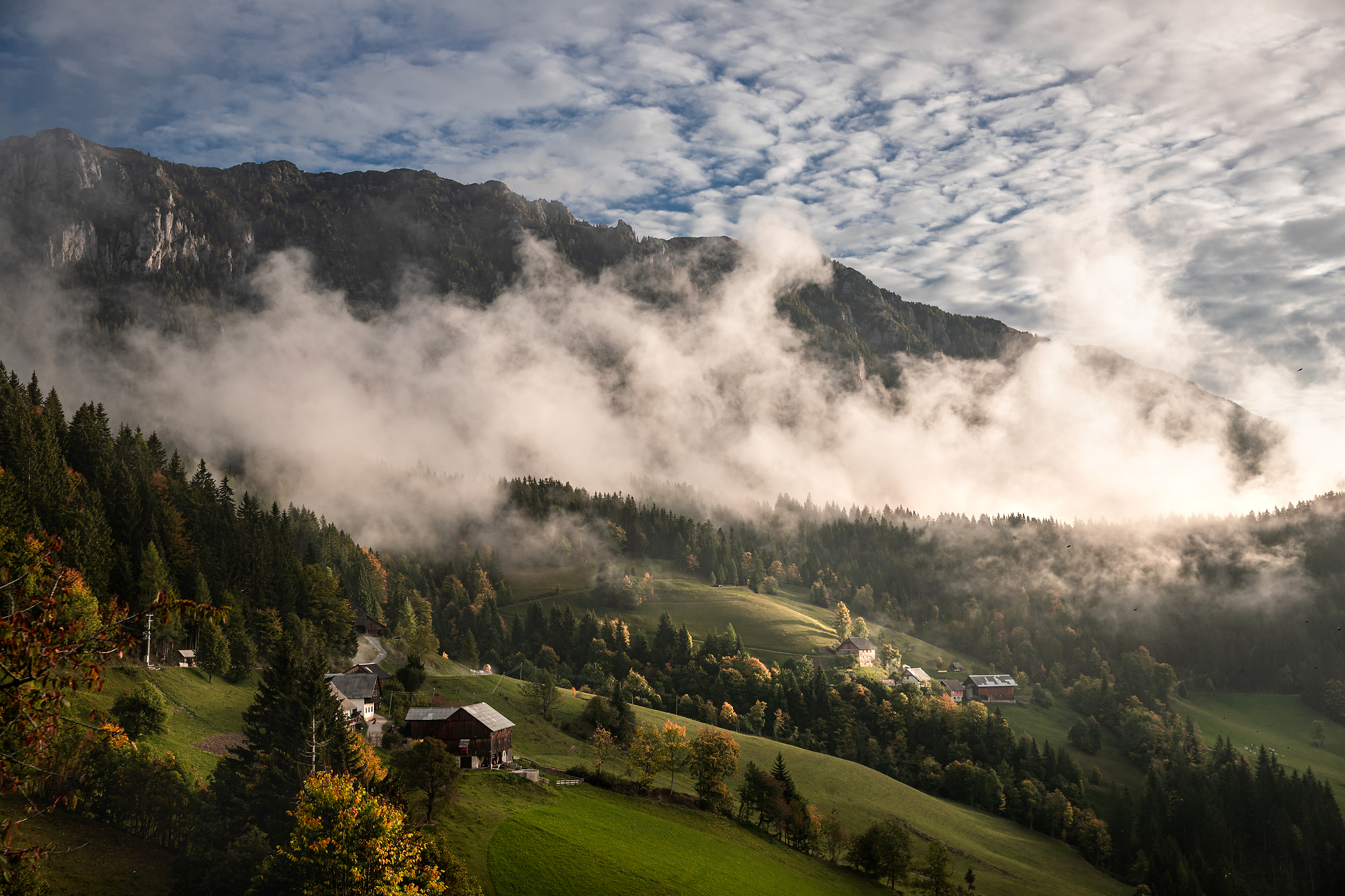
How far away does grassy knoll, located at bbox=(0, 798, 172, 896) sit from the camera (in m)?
43.7

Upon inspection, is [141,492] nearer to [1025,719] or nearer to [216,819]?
[216,819]

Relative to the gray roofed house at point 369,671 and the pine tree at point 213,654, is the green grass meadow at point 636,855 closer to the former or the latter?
the gray roofed house at point 369,671

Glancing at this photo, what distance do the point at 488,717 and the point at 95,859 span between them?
4346cm

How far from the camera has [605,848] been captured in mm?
67125

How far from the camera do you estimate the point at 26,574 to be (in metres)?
12.8

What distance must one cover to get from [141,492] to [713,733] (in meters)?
83.9

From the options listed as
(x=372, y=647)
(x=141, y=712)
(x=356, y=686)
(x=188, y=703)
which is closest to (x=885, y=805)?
(x=356, y=686)

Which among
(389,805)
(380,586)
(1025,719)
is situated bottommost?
(1025,719)

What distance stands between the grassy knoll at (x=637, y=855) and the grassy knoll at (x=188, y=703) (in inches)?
1051

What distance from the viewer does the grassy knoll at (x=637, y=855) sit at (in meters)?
59.8

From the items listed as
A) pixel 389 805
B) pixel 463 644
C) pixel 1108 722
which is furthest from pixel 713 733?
pixel 1108 722

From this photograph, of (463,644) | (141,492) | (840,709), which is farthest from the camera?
(463,644)

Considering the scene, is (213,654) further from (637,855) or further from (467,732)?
(637,855)

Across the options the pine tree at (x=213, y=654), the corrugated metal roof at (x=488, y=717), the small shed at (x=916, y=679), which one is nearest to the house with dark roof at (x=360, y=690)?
the pine tree at (x=213, y=654)
